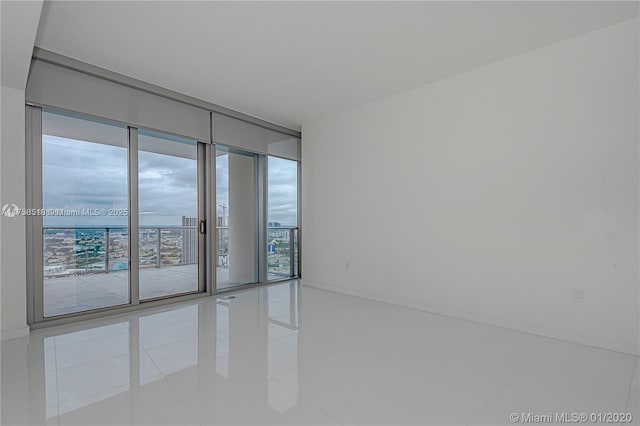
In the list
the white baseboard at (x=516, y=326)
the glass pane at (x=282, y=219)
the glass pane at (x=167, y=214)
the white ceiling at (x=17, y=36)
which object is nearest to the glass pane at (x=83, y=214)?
the glass pane at (x=167, y=214)

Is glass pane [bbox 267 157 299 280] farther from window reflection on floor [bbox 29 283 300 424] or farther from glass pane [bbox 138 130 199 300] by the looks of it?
window reflection on floor [bbox 29 283 300 424]

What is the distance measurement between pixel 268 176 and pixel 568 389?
4.45 meters

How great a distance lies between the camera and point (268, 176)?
5.30 meters

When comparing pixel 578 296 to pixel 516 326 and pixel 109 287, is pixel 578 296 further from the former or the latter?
pixel 109 287

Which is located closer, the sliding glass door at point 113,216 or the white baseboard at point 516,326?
the white baseboard at point 516,326

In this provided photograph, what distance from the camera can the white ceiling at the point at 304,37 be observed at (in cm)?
245

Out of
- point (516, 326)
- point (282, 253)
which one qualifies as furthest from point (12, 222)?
point (516, 326)

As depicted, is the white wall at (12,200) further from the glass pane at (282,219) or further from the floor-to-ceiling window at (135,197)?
the glass pane at (282,219)

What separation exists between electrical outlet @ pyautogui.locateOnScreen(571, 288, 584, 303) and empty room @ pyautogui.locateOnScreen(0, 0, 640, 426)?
0.5 inches

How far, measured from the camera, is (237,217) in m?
5.16

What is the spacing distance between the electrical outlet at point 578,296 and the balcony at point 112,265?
4167 mm

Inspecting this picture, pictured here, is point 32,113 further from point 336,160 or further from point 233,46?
point 336,160

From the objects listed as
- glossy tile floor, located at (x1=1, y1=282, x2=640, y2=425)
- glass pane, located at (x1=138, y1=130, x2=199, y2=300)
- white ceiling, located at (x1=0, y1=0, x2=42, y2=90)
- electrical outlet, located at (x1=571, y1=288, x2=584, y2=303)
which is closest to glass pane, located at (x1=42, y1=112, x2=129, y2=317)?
glass pane, located at (x1=138, y1=130, x2=199, y2=300)

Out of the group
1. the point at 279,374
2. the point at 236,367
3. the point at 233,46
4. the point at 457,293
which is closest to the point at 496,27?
the point at 233,46
